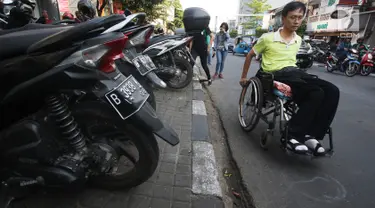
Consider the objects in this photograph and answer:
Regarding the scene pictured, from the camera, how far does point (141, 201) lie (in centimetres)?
168

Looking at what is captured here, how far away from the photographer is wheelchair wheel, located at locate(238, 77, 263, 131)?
2639 mm

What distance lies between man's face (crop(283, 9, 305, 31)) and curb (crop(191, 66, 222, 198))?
160 cm

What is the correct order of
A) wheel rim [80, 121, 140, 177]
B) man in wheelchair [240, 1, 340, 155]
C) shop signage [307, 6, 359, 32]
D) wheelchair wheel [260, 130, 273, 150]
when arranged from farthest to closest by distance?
shop signage [307, 6, 359, 32] < wheelchair wheel [260, 130, 273, 150] < man in wheelchair [240, 1, 340, 155] < wheel rim [80, 121, 140, 177]

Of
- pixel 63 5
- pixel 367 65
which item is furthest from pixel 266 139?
pixel 367 65

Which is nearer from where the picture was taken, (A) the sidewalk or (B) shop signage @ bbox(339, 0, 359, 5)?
(A) the sidewalk

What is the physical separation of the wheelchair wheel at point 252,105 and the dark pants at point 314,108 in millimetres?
431

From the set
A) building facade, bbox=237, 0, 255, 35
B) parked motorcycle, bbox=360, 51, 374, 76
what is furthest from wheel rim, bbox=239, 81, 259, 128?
building facade, bbox=237, 0, 255, 35

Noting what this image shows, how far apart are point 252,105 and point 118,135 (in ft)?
6.35

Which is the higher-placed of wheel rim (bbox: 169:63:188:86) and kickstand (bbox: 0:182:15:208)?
wheel rim (bbox: 169:63:188:86)

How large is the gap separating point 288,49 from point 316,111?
0.90 m

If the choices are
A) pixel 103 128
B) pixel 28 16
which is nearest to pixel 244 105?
pixel 103 128

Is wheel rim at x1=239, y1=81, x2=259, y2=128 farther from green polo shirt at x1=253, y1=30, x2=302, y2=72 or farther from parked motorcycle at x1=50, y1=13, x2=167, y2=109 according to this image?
parked motorcycle at x1=50, y1=13, x2=167, y2=109

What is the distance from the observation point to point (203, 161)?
2236 mm

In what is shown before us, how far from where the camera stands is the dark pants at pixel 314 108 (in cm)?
220
